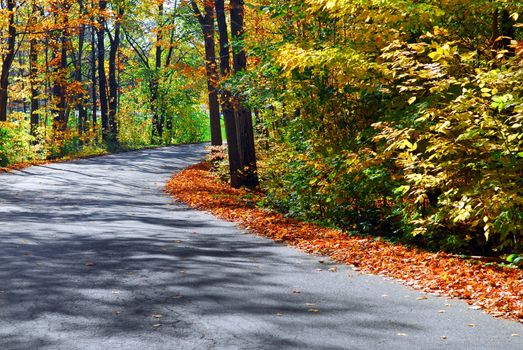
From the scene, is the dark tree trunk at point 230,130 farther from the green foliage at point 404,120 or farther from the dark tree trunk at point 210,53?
the green foliage at point 404,120

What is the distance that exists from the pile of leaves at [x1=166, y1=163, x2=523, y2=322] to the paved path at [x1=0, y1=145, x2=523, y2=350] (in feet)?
1.16

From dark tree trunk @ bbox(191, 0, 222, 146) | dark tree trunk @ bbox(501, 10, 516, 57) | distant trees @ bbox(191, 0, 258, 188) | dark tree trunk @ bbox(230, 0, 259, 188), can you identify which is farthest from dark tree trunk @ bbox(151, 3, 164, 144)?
dark tree trunk @ bbox(501, 10, 516, 57)

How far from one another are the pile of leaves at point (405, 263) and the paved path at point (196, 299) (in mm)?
354

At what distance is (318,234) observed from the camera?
11.8 m

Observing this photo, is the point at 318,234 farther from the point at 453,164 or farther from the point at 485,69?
the point at 485,69

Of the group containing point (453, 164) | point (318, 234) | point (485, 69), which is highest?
point (485, 69)

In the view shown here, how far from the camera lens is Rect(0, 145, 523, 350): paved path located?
18.3 feet

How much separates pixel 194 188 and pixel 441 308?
49.7ft

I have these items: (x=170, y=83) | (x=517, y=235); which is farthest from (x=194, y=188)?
(x=170, y=83)

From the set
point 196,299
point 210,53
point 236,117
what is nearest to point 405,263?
point 196,299

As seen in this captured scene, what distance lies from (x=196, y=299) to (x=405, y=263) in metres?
3.45

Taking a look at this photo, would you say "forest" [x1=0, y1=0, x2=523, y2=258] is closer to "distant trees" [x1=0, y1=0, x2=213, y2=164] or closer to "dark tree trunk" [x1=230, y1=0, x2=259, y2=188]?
"dark tree trunk" [x1=230, y1=0, x2=259, y2=188]

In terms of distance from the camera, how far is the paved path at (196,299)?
558 centimetres

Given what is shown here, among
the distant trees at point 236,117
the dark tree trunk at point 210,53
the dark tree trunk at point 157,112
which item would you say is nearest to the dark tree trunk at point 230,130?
the distant trees at point 236,117
